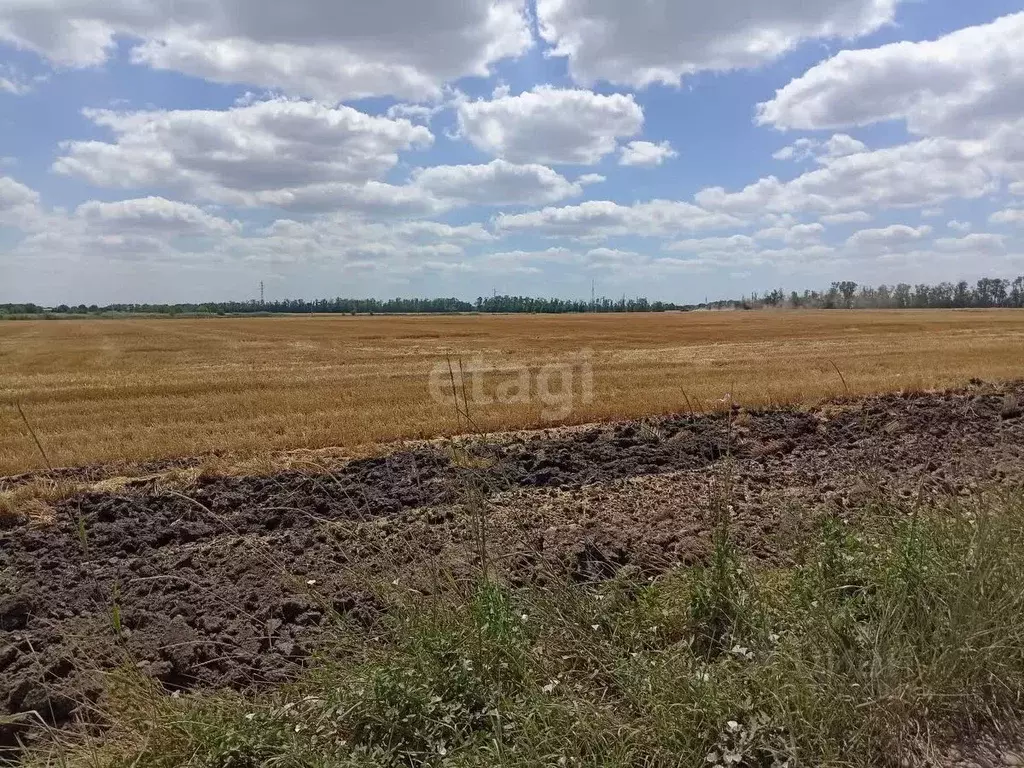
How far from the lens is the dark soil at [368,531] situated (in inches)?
180

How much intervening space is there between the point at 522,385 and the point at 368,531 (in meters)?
13.4

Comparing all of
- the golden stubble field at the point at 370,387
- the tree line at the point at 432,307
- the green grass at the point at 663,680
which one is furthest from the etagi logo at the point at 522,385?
the tree line at the point at 432,307

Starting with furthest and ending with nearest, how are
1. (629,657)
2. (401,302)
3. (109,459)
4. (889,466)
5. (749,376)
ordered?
(401,302)
(749,376)
(109,459)
(889,466)
(629,657)

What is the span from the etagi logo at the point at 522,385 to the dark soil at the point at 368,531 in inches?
142

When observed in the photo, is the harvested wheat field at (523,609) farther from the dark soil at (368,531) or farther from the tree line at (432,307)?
the tree line at (432,307)

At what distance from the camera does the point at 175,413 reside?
15.6 m

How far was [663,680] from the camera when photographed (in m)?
3.47

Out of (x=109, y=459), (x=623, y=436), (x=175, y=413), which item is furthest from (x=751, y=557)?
(x=175, y=413)

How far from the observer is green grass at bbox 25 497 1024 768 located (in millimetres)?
3154

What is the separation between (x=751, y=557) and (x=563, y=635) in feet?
7.84

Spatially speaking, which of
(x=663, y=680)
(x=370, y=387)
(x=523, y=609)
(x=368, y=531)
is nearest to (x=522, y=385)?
(x=370, y=387)

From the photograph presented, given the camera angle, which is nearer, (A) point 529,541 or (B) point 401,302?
(A) point 529,541

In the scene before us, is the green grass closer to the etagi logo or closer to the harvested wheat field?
the harvested wheat field

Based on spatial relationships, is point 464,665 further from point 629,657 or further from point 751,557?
point 751,557
